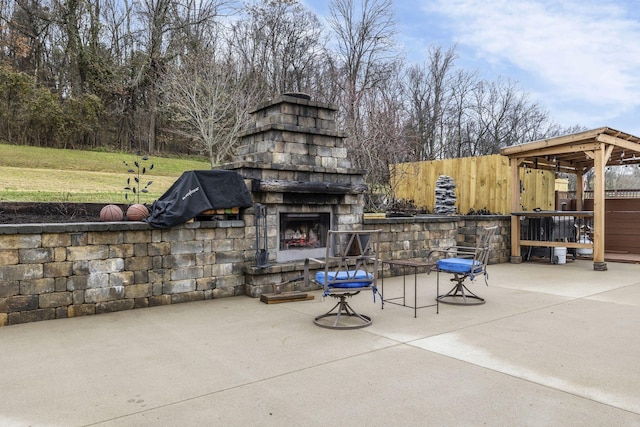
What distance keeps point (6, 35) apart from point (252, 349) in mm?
20298

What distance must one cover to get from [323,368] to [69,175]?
1131 cm

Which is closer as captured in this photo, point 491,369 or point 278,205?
point 491,369

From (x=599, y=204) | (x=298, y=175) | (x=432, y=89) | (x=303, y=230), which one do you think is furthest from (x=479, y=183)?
(x=432, y=89)

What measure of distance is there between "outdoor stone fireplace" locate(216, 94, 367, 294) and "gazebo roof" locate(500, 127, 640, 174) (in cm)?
443

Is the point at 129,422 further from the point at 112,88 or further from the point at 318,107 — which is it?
the point at 112,88

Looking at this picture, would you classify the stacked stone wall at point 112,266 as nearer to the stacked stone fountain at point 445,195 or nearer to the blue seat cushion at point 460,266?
the blue seat cushion at point 460,266

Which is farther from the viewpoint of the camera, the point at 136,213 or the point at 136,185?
the point at 136,185

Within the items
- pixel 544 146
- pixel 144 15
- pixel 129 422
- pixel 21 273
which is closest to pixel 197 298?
pixel 21 273

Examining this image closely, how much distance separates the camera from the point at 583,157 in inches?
411

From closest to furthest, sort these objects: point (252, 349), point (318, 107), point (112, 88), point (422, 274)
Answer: point (252, 349) → point (318, 107) → point (422, 274) → point (112, 88)

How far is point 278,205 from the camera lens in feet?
21.5

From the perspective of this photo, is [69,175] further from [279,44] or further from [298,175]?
[279,44]

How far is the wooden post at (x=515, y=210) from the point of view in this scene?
977cm

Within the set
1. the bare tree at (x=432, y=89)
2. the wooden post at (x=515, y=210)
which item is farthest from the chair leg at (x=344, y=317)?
the bare tree at (x=432, y=89)
